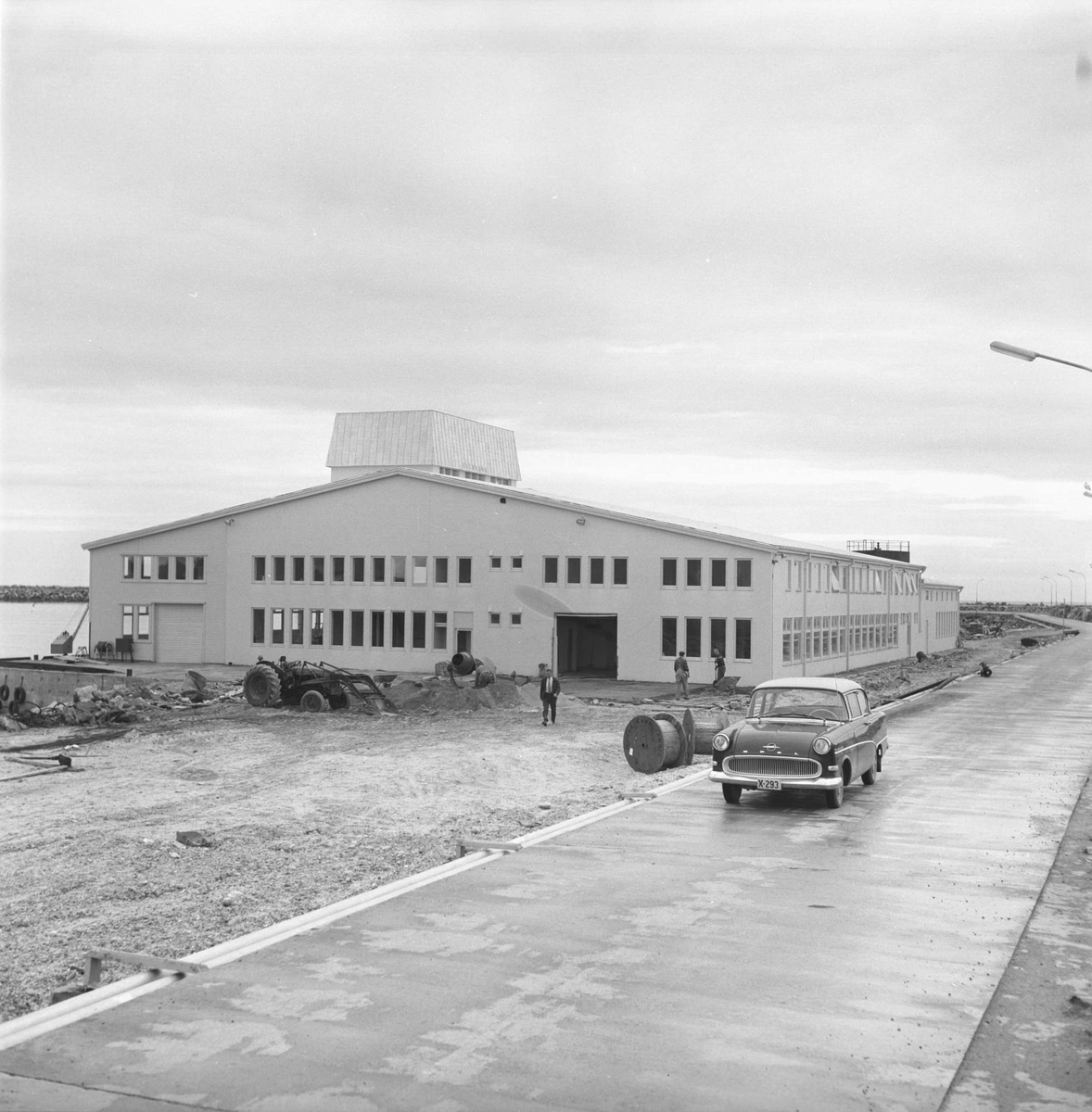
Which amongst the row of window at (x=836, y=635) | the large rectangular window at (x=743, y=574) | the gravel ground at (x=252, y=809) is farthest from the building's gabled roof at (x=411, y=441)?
the gravel ground at (x=252, y=809)

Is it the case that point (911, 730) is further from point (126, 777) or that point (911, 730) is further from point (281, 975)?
point (281, 975)

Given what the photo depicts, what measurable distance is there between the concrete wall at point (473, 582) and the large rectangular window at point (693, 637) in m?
0.21

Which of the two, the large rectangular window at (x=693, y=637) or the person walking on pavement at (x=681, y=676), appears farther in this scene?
the large rectangular window at (x=693, y=637)

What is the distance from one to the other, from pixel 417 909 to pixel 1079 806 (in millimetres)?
11918

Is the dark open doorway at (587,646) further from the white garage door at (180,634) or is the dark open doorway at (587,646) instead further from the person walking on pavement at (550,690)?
the person walking on pavement at (550,690)

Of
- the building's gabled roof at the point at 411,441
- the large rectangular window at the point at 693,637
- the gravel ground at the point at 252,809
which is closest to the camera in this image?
the gravel ground at the point at 252,809

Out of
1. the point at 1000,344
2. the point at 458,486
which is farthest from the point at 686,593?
the point at 1000,344

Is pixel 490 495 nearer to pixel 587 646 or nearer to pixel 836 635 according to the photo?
pixel 587 646

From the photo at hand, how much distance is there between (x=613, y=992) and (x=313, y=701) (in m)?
27.7

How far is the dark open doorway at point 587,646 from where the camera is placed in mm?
52081

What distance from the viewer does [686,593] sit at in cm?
4688

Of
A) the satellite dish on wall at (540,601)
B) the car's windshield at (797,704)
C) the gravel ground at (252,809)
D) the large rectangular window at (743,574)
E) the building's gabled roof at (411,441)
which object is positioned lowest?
the gravel ground at (252,809)

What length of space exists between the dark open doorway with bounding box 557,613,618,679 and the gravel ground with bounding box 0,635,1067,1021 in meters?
14.9

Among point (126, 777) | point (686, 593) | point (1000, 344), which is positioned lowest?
point (126, 777)
